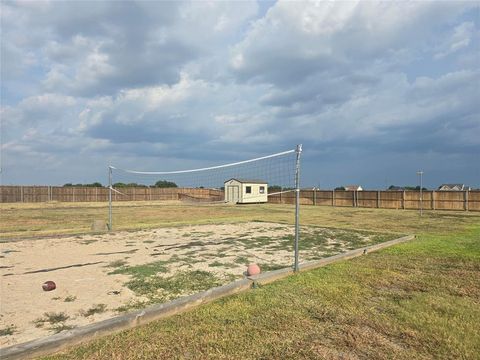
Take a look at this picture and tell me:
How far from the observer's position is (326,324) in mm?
3775

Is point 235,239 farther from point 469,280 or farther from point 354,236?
point 469,280

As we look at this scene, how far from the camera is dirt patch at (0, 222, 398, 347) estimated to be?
4.23 meters

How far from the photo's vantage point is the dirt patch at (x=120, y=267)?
4227 mm

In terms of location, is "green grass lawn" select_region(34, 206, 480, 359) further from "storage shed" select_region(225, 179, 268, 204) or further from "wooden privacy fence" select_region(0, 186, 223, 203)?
"storage shed" select_region(225, 179, 268, 204)

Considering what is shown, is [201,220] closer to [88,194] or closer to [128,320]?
A: [128,320]

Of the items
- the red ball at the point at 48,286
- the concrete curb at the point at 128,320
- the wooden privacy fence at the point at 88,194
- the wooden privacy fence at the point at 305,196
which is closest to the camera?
the concrete curb at the point at 128,320

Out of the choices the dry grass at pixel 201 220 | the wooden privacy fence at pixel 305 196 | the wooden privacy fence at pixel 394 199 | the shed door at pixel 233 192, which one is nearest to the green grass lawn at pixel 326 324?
the dry grass at pixel 201 220

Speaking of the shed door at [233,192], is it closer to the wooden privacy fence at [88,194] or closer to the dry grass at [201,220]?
the wooden privacy fence at [88,194]

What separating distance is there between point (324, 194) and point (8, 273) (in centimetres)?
3438

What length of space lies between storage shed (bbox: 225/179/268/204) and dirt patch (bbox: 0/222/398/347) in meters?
28.3

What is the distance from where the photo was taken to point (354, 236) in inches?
453

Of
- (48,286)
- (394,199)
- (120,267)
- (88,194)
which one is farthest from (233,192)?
(48,286)

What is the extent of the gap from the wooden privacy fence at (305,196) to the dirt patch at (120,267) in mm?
13277

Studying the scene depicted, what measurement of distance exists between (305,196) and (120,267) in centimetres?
3440
